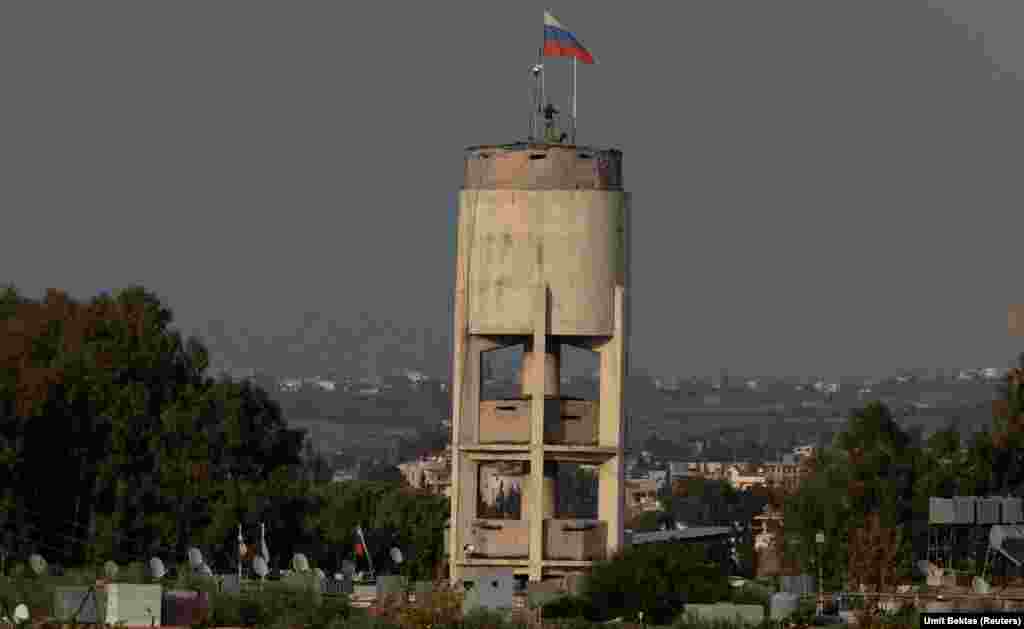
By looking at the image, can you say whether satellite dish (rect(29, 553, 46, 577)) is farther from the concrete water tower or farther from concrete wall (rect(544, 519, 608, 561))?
concrete wall (rect(544, 519, 608, 561))

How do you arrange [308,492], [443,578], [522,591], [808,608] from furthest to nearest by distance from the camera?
[308,492], [443,578], [522,591], [808,608]

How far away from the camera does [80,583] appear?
2746 inches

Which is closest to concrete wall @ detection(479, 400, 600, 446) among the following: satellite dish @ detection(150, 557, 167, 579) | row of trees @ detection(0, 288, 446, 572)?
satellite dish @ detection(150, 557, 167, 579)

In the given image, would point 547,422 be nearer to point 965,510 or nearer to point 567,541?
point 567,541

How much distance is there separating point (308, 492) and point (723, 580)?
37689 mm

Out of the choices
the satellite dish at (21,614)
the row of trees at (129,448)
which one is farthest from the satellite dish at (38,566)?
the satellite dish at (21,614)

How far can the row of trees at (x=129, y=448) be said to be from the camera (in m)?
95.6

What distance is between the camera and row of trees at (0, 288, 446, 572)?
3765 inches

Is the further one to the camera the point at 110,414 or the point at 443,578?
the point at 110,414

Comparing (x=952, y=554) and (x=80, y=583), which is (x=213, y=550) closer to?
(x=952, y=554)

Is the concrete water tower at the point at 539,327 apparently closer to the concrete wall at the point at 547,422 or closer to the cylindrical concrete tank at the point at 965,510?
the concrete wall at the point at 547,422

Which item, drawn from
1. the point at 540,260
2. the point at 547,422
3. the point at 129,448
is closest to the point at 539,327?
→ the point at 540,260

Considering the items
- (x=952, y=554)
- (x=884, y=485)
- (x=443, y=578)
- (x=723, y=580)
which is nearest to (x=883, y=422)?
(x=884, y=485)

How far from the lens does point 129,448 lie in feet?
325
